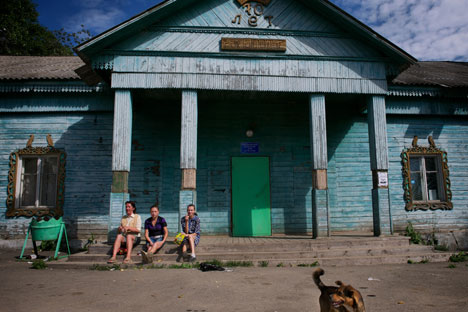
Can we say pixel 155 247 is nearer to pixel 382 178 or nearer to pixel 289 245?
pixel 289 245

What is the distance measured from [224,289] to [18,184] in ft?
25.4

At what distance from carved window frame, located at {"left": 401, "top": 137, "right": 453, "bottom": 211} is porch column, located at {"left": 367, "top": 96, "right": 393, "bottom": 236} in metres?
2.33

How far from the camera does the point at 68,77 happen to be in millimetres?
9195

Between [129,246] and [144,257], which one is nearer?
[144,257]

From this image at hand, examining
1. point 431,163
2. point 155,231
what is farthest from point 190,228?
point 431,163

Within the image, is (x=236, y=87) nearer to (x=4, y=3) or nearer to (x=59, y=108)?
(x=59, y=108)

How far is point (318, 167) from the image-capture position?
26.1ft

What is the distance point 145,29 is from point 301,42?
163 inches

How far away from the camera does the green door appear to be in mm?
9258

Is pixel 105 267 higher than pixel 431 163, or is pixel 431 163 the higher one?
pixel 431 163

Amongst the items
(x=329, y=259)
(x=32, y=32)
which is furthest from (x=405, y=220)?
(x=32, y=32)

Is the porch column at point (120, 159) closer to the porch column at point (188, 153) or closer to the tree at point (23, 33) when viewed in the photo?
the porch column at point (188, 153)

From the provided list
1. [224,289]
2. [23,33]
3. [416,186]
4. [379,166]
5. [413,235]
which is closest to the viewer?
[224,289]

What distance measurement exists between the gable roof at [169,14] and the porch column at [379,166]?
4.05 feet
